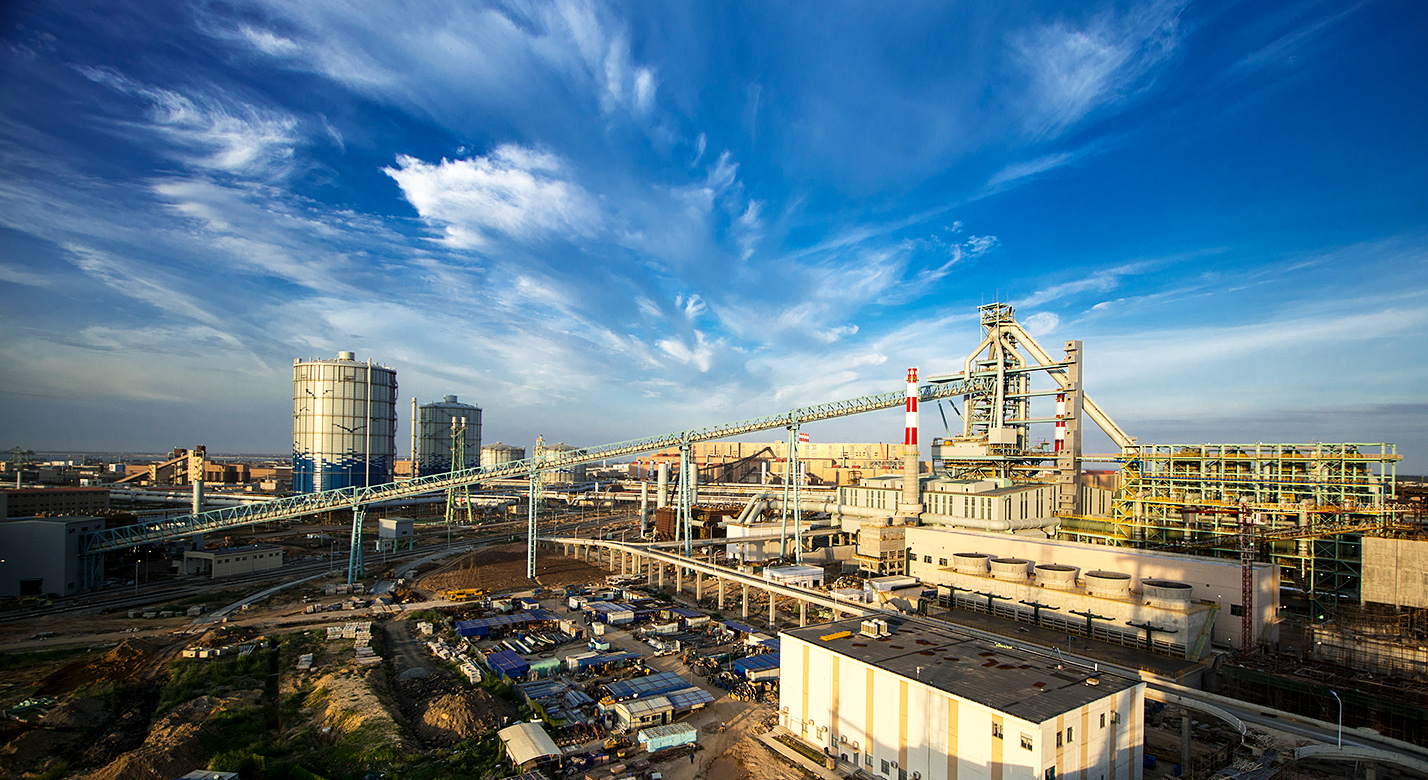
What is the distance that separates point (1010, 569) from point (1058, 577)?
7.60 feet

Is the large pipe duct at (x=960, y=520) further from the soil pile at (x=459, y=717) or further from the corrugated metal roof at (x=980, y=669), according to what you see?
the soil pile at (x=459, y=717)

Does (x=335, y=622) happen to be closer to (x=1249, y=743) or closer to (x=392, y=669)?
(x=392, y=669)

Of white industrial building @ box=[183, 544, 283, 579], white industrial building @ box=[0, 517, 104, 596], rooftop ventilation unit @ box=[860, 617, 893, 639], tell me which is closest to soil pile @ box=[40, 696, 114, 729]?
white industrial building @ box=[0, 517, 104, 596]

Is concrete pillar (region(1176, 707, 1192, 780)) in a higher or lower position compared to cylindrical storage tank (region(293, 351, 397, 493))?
lower

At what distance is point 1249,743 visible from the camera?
15859 mm

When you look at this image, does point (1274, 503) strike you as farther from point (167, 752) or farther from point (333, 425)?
point (333, 425)

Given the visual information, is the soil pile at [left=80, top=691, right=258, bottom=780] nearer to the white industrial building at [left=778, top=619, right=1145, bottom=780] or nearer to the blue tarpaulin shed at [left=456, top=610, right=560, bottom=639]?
the blue tarpaulin shed at [left=456, top=610, right=560, bottom=639]

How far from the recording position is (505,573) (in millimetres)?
44875

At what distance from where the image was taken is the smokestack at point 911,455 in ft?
146

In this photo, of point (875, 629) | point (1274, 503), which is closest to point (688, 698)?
point (875, 629)

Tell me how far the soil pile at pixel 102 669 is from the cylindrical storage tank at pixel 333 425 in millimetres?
42104

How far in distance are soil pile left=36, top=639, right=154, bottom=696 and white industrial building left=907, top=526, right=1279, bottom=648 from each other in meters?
36.7

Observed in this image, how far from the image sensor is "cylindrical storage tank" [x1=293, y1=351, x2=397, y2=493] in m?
65.2

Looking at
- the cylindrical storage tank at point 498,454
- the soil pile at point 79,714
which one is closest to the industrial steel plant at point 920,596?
the soil pile at point 79,714
